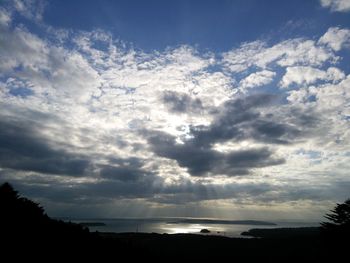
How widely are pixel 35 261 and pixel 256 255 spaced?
11348 cm

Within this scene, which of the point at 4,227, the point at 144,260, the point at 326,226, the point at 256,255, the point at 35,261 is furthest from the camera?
the point at 256,255

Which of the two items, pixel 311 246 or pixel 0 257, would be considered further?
pixel 311 246

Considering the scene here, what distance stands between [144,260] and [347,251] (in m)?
43.8

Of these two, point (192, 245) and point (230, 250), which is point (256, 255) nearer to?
point (230, 250)

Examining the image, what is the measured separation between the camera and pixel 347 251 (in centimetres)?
6581

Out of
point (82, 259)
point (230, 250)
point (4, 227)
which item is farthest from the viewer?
point (230, 250)

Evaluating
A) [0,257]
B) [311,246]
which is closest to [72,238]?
[0,257]

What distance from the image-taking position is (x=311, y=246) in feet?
536

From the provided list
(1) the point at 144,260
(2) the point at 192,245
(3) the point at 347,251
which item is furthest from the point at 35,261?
(2) the point at 192,245

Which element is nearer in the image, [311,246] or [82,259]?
[82,259]

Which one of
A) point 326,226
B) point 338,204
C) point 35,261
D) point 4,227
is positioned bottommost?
point 35,261

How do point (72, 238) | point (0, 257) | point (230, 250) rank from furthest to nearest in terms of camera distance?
point (230, 250), point (72, 238), point (0, 257)

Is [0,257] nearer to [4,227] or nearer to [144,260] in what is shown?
[4,227]

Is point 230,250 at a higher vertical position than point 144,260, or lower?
higher
